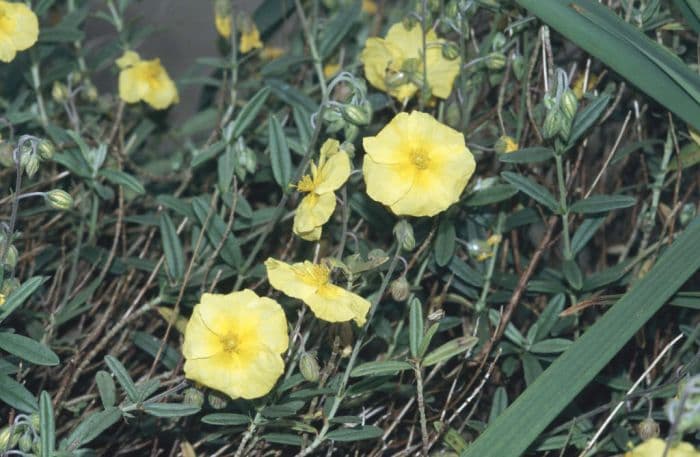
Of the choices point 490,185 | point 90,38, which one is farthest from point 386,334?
point 90,38

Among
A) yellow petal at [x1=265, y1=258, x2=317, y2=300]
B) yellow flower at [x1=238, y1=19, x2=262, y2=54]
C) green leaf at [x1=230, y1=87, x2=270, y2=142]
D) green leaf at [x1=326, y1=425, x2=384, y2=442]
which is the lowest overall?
green leaf at [x1=326, y1=425, x2=384, y2=442]

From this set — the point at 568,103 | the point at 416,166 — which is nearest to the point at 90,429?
the point at 416,166

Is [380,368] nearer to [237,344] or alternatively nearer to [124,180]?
[237,344]

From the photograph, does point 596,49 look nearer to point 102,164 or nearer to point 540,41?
point 540,41

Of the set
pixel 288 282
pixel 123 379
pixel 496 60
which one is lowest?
pixel 123 379

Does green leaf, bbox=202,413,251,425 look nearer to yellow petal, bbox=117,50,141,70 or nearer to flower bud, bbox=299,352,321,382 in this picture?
flower bud, bbox=299,352,321,382

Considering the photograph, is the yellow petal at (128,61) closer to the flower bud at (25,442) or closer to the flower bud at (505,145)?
the flower bud at (505,145)

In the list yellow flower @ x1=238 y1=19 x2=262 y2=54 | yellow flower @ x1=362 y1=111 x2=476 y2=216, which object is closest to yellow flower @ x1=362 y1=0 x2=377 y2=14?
yellow flower @ x1=238 y1=19 x2=262 y2=54
